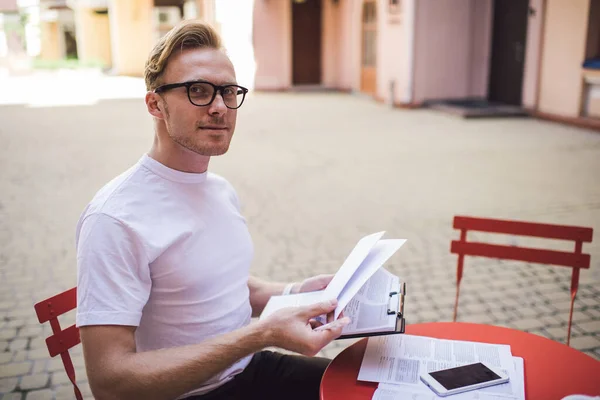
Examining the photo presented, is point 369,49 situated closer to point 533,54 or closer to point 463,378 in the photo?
point 533,54

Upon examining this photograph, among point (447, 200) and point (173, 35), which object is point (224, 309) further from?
point (447, 200)

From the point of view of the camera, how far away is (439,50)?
51.9ft

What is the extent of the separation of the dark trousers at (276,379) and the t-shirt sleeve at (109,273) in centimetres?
51

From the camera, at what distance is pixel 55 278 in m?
4.98

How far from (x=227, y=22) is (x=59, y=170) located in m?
13.6

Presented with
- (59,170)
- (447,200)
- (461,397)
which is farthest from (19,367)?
(59,170)

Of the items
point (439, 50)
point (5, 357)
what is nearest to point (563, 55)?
point (439, 50)

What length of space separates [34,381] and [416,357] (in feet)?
8.37

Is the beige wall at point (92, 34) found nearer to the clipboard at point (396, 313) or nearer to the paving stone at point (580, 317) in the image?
the paving stone at point (580, 317)

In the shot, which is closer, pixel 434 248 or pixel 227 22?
pixel 434 248

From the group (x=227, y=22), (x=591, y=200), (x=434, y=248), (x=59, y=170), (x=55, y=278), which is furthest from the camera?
(x=227, y=22)

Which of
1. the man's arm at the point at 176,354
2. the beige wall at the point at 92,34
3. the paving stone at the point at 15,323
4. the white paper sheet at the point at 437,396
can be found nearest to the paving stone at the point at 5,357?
the paving stone at the point at 15,323

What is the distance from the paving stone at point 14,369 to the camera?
3.52 metres

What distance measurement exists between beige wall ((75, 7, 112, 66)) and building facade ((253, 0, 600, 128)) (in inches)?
569
